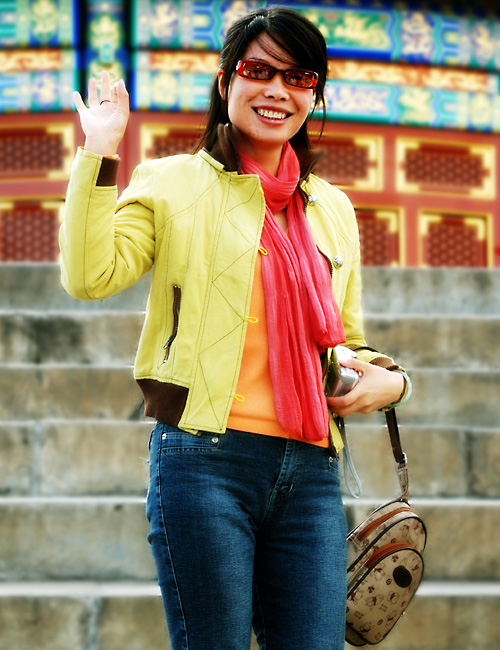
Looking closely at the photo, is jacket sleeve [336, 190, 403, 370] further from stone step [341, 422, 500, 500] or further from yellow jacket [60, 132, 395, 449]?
stone step [341, 422, 500, 500]

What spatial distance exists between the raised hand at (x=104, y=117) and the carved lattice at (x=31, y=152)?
490cm

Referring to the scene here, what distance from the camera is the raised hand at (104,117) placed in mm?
1472

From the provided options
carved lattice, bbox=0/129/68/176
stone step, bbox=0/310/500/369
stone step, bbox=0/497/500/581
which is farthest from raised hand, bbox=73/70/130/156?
carved lattice, bbox=0/129/68/176

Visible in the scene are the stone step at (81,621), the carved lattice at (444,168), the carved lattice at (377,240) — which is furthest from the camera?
the carved lattice at (444,168)

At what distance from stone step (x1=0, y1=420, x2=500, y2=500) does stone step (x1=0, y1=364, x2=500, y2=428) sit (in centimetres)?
22

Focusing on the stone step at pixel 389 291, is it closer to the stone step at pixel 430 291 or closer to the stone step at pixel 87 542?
the stone step at pixel 430 291

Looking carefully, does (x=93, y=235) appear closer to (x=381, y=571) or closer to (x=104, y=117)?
(x=104, y=117)

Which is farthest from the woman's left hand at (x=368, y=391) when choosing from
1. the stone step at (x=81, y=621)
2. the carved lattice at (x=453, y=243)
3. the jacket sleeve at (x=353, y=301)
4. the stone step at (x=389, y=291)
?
the carved lattice at (x=453, y=243)

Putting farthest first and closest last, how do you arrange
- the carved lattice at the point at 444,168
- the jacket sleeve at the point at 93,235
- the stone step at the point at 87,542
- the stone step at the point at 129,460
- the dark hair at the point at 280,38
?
the carved lattice at the point at 444,168 → the stone step at the point at 129,460 → the stone step at the point at 87,542 → the dark hair at the point at 280,38 → the jacket sleeve at the point at 93,235

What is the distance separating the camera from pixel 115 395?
351 cm

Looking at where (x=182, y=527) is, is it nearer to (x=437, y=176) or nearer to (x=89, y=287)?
(x=89, y=287)

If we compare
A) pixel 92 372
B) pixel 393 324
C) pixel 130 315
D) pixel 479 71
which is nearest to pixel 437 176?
pixel 479 71

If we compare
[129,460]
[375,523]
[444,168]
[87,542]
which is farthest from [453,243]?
[375,523]

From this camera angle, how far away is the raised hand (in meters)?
1.47
